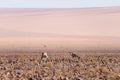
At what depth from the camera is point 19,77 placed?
12414 mm

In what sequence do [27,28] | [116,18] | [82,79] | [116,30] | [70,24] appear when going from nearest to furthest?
1. [82,79]
2. [116,30]
3. [27,28]
4. [70,24]
5. [116,18]

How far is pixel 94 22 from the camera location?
78.9 metres

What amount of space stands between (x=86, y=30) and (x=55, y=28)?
21.4ft

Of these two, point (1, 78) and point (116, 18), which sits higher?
point (116, 18)

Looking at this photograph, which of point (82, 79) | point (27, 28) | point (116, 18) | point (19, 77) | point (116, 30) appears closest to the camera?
point (82, 79)

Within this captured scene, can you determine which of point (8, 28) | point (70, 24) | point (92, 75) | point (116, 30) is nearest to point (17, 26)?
point (8, 28)

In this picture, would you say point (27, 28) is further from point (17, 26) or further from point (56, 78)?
point (56, 78)

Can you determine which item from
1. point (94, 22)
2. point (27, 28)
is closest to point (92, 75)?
point (27, 28)

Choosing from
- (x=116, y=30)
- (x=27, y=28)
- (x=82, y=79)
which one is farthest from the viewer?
(x=27, y=28)

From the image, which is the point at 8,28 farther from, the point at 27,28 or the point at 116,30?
the point at 116,30

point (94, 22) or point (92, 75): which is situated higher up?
point (94, 22)

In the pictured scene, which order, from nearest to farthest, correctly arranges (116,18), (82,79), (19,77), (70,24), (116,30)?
(82,79), (19,77), (116,30), (70,24), (116,18)

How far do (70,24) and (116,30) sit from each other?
12.1 meters

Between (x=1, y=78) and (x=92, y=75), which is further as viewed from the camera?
(x=92, y=75)
